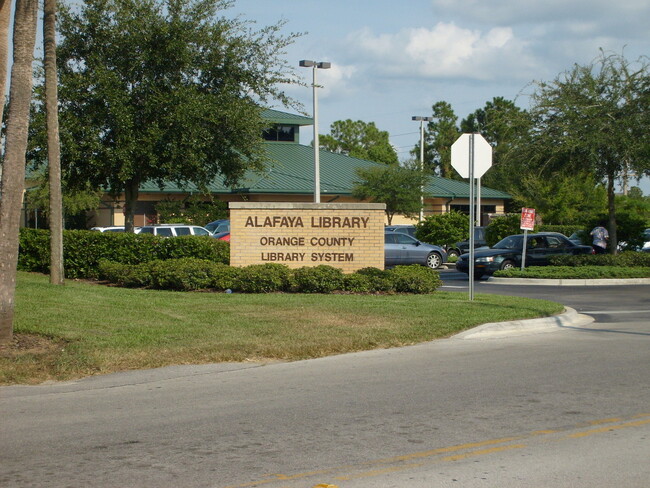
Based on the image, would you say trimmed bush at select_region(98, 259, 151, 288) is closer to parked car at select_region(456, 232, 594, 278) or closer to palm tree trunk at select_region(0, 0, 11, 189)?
palm tree trunk at select_region(0, 0, 11, 189)

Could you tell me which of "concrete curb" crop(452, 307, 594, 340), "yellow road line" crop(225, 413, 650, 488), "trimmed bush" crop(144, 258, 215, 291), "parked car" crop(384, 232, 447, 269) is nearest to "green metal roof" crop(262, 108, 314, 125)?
"parked car" crop(384, 232, 447, 269)

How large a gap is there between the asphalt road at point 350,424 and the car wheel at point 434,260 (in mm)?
19319

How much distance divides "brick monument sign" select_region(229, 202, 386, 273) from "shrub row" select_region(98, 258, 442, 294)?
1.41m

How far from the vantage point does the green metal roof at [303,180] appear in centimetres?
4478

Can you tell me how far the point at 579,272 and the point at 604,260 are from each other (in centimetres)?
219

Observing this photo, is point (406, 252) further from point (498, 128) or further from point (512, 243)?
point (498, 128)

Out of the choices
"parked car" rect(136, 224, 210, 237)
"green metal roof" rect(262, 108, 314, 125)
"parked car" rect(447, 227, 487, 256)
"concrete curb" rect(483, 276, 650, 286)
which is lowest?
"concrete curb" rect(483, 276, 650, 286)

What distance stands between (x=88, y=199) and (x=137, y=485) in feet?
122

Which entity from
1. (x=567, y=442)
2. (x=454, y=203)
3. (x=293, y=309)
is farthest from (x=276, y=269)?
(x=454, y=203)

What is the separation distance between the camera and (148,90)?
21484mm

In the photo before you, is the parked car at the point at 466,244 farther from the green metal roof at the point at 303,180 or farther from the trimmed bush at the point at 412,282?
the trimmed bush at the point at 412,282

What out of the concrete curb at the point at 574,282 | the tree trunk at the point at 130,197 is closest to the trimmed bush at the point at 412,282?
the concrete curb at the point at 574,282

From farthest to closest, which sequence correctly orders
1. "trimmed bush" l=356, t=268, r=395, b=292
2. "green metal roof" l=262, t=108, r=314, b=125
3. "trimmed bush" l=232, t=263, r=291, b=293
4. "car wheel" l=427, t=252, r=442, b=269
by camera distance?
"green metal roof" l=262, t=108, r=314, b=125, "car wheel" l=427, t=252, r=442, b=269, "trimmed bush" l=356, t=268, r=395, b=292, "trimmed bush" l=232, t=263, r=291, b=293

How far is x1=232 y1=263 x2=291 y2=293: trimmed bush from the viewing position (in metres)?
17.4
